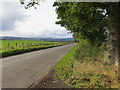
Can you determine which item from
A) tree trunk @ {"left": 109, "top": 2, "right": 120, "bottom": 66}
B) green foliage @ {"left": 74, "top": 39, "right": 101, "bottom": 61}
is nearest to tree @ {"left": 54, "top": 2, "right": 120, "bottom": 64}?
tree trunk @ {"left": 109, "top": 2, "right": 120, "bottom": 66}

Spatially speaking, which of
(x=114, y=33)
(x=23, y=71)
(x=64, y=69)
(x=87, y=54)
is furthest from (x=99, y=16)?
(x=23, y=71)

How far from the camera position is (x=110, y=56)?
28.2 feet

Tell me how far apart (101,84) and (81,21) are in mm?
5216

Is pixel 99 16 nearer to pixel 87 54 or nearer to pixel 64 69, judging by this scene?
pixel 87 54

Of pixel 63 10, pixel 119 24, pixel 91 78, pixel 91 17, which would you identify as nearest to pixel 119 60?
pixel 119 24

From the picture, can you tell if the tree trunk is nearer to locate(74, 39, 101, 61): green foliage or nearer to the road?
locate(74, 39, 101, 61): green foliage

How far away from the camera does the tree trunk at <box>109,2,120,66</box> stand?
777cm

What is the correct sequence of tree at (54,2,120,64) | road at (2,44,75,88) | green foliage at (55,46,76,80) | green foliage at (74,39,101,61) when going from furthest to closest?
1. green foliage at (74,39,101,61)
2. tree at (54,2,120,64)
3. green foliage at (55,46,76,80)
4. road at (2,44,75,88)

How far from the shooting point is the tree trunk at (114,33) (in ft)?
25.5

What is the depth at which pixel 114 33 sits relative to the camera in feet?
26.9

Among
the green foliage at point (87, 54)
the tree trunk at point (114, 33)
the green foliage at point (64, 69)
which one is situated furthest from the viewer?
the green foliage at point (87, 54)

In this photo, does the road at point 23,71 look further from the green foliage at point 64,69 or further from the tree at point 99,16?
the tree at point 99,16

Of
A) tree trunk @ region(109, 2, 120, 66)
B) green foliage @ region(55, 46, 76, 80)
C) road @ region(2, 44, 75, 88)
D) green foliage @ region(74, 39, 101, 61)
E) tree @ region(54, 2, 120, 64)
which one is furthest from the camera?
green foliage @ region(74, 39, 101, 61)

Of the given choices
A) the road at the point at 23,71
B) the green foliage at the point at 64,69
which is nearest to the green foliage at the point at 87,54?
the green foliage at the point at 64,69
